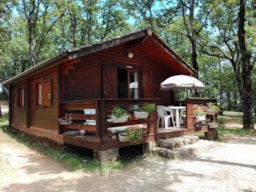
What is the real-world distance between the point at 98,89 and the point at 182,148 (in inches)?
128

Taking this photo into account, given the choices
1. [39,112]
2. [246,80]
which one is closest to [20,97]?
[39,112]

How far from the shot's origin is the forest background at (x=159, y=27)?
13484 millimetres

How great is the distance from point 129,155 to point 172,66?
4680 mm

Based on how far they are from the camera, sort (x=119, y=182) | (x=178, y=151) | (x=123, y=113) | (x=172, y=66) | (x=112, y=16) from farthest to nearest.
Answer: (x=112, y=16) → (x=172, y=66) → (x=178, y=151) → (x=123, y=113) → (x=119, y=182)

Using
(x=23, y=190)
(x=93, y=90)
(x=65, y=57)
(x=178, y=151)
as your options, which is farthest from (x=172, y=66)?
(x=23, y=190)

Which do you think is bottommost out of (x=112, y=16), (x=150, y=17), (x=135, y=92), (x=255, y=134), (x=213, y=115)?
(x=255, y=134)

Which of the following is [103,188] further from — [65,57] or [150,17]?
[150,17]

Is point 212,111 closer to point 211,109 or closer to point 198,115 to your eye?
point 211,109

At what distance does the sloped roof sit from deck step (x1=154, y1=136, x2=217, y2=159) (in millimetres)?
3193

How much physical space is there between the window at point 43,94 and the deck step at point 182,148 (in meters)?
3.85

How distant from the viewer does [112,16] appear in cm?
2089

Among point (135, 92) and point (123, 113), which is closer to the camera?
point (123, 113)

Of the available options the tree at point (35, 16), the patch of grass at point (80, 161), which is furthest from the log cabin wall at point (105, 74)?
the tree at point (35, 16)

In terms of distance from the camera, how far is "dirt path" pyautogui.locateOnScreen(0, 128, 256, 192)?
3914mm
